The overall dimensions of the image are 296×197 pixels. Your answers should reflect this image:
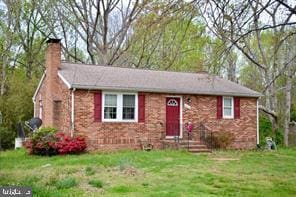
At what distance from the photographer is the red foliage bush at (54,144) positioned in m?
17.4

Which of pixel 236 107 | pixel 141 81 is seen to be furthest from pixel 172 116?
pixel 236 107

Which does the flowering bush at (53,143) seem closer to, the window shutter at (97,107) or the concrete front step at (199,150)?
the window shutter at (97,107)

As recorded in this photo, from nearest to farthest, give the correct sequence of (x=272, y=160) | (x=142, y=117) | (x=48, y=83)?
1. (x=272, y=160)
2. (x=142, y=117)
3. (x=48, y=83)

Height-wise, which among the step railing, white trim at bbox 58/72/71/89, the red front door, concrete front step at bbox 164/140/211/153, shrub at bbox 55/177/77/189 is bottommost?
shrub at bbox 55/177/77/189

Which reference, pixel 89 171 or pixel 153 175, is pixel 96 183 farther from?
pixel 89 171

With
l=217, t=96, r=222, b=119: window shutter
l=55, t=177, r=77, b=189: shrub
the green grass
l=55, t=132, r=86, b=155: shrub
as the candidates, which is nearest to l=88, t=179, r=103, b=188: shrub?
the green grass

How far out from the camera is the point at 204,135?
21.2 meters

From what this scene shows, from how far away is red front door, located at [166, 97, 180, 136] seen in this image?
20734 millimetres

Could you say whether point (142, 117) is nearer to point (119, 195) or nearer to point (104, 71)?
point (104, 71)

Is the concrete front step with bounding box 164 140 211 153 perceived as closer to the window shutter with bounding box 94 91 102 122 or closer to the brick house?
the brick house

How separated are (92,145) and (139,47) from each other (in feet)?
58.9

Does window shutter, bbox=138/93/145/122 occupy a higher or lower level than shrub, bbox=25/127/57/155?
higher

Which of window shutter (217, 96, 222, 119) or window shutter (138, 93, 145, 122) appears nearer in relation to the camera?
window shutter (138, 93, 145, 122)

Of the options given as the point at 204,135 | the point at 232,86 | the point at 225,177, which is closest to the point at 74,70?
the point at 204,135
